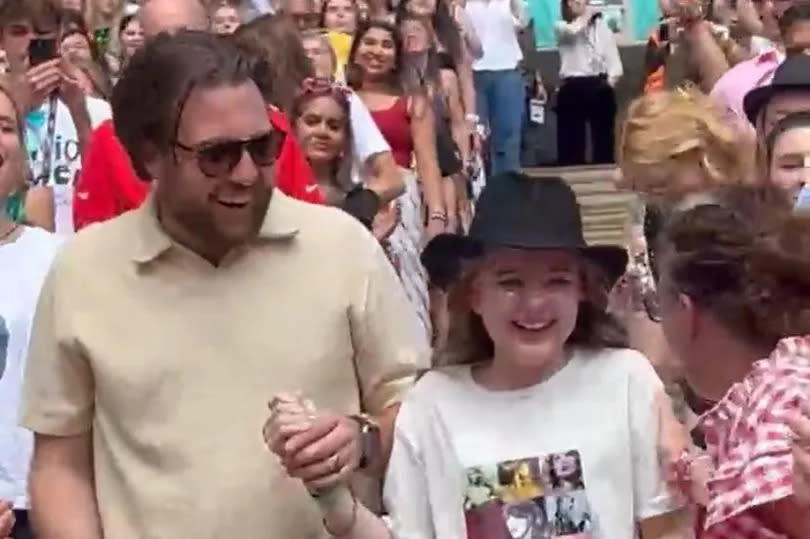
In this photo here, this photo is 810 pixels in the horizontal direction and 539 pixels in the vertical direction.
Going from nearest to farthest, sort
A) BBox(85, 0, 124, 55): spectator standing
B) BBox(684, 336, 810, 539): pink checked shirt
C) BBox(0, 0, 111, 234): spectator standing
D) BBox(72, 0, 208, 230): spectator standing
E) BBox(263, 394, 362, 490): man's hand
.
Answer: BBox(684, 336, 810, 539): pink checked shirt → BBox(263, 394, 362, 490): man's hand → BBox(72, 0, 208, 230): spectator standing → BBox(0, 0, 111, 234): spectator standing → BBox(85, 0, 124, 55): spectator standing

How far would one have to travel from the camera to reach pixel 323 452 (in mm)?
3152

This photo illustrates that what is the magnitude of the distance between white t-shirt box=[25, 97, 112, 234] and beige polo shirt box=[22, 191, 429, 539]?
261cm

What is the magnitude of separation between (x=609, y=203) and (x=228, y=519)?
848cm

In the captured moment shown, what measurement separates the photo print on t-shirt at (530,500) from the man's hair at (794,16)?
2843 mm

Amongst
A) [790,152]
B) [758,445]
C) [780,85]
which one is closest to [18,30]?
[780,85]

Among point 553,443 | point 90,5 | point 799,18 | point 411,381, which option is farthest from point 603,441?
point 90,5

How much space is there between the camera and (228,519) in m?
3.31

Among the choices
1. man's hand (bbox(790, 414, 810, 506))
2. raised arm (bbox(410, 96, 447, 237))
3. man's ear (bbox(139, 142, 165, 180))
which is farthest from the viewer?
raised arm (bbox(410, 96, 447, 237))

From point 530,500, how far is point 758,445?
977mm

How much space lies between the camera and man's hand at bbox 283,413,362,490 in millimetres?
3127

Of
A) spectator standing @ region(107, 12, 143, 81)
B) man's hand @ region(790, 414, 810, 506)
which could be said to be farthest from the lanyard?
man's hand @ region(790, 414, 810, 506)

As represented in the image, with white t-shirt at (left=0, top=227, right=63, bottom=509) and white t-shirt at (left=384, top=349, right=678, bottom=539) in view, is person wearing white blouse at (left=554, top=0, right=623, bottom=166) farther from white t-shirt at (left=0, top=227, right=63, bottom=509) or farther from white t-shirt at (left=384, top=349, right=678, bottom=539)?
white t-shirt at (left=384, top=349, right=678, bottom=539)

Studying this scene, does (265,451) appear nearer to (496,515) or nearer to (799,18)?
(496,515)

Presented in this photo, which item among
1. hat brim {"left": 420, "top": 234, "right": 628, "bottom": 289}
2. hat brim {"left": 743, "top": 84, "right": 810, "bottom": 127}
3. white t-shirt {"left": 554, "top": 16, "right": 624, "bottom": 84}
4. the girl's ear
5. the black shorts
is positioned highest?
hat brim {"left": 743, "top": 84, "right": 810, "bottom": 127}
